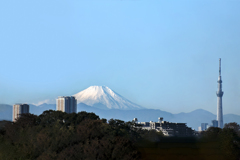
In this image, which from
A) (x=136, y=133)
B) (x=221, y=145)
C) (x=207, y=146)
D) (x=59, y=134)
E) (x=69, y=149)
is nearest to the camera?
(x=69, y=149)

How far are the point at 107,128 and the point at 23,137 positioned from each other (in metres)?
16.9

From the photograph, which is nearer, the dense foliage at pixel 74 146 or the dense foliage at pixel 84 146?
the dense foliage at pixel 74 146

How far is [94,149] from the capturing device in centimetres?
6116

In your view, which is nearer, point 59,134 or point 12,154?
point 12,154

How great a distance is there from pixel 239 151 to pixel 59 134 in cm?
4428

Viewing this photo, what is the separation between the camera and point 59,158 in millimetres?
62031

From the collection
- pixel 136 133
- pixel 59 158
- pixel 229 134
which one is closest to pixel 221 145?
pixel 229 134

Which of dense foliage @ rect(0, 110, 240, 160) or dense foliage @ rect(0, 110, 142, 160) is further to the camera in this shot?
dense foliage @ rect(0, 110, 240, 160)

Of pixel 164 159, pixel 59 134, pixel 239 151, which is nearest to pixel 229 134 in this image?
pixel 239 151

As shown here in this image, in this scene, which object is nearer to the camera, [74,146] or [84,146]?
[84,146]

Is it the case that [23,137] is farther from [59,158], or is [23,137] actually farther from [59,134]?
[59,158]

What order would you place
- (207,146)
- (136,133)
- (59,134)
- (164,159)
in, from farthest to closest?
1. (136,133)
2. (207,146)
3. (164,159)
4. (59,134)

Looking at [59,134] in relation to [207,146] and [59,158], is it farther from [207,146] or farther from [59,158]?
[207,146]

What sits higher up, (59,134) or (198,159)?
(59,134)
